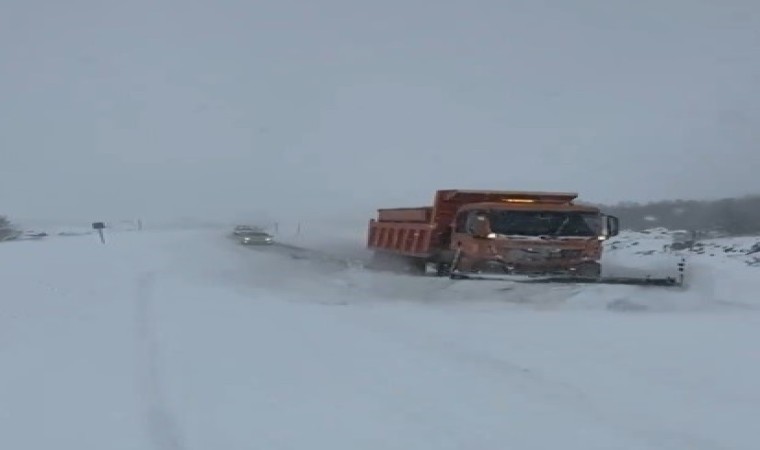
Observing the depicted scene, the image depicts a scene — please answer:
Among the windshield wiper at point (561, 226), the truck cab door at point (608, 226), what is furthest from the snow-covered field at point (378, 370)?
the truck cab door at point (608, 226)

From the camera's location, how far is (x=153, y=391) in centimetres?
732

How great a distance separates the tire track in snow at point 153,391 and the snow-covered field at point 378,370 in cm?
2

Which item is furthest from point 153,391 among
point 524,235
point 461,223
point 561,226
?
point 461,223

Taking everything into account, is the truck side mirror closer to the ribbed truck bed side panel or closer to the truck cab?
the truck cab

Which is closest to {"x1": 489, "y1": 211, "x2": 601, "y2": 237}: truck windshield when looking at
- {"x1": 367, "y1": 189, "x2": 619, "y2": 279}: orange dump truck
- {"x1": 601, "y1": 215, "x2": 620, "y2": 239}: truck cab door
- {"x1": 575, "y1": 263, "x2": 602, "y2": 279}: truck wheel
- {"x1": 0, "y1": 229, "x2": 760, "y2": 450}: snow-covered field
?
{"x1": 367, "y1": 189, "x2": 619, "y2": 279}: orange dump truck

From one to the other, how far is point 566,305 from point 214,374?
26.8 feet

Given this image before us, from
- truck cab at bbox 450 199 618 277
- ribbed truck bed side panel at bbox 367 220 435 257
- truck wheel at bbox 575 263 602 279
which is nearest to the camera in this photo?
truck cab at bbox 450 199 618 277

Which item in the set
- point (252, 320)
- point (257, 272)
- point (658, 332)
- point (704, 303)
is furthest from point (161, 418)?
point (257, 272)

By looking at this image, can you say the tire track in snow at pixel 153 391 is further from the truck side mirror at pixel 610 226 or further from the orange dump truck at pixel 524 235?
the truck side mirror at pixel 610 226

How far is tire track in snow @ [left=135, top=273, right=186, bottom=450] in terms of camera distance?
589 cm

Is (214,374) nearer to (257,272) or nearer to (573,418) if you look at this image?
(573,418)

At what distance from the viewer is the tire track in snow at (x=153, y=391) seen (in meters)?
5.89

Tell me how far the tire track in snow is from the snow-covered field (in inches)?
0.9

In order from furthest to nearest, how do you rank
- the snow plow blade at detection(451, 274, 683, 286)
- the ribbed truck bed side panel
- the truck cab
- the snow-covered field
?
1. the ribbed truck bed side panel
2. the truck cab
3. the snow plow blade at detection(451, 274, 683, 286)
4. the snow-covered field
